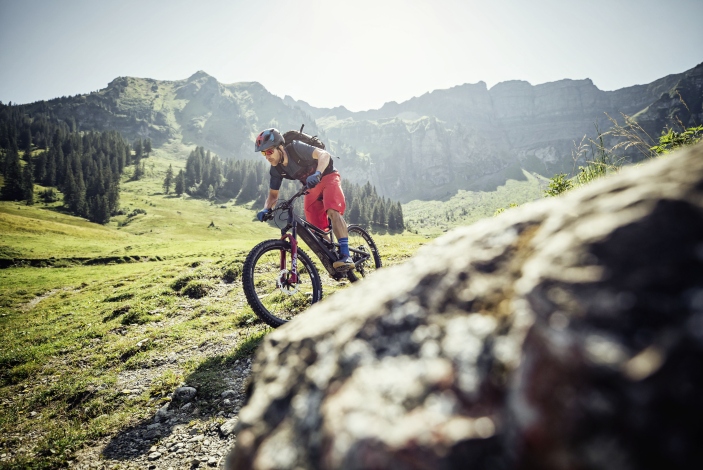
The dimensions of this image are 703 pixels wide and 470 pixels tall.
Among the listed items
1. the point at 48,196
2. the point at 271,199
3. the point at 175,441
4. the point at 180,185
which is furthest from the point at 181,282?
the point at 180,185

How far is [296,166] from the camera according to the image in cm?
810

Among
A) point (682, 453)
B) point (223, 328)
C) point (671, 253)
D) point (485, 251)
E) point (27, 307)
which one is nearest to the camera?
point (682, 453)

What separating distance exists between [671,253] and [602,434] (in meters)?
0.60

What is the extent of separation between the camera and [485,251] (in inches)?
63.8

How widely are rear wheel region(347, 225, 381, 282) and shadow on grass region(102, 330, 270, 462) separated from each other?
393cm

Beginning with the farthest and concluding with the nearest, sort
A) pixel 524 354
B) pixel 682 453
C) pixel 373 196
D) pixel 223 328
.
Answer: pixel 373 196, pixel 223 328, pixel 524 354, pixel 682 453

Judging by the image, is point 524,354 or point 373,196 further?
point 373,196

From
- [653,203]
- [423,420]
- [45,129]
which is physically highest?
[45,129]

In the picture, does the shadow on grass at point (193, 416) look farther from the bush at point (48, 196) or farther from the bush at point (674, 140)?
the bush at point (48, 196)

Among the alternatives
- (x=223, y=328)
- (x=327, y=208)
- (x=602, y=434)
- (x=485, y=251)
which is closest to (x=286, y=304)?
(x=223, y=328)

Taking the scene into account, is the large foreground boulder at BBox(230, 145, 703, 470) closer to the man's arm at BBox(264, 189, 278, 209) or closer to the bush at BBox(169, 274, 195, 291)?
the man's arm at BBox(264, 189, 278, 209)

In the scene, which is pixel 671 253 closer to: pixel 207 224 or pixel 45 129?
pixel 207 224

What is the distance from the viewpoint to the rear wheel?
908 cm

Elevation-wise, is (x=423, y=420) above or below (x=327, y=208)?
below
